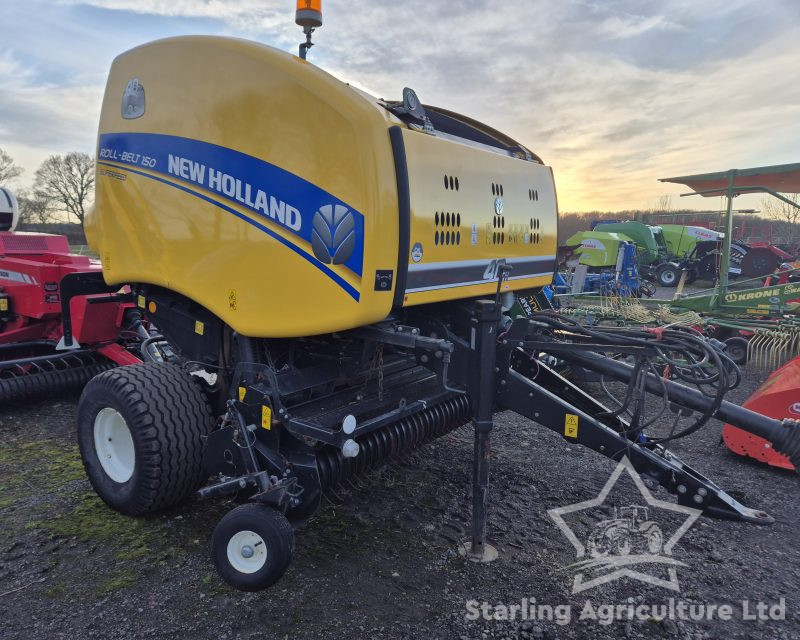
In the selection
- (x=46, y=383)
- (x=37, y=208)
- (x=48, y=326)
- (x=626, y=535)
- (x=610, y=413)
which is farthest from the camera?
(x=37, y=208)

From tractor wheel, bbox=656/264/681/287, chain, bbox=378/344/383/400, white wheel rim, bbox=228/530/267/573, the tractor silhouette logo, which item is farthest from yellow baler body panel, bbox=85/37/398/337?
tractor wheel, bbox=656/264/681/287

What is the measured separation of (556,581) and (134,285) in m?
3.03

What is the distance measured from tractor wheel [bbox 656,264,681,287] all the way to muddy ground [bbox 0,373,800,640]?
16763mm

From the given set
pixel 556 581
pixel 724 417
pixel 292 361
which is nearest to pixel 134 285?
pixel 292 361

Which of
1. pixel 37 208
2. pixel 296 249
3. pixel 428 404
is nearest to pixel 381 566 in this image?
pixel 428 404

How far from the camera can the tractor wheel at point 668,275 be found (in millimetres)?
19344

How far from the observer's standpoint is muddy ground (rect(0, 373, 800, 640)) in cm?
251

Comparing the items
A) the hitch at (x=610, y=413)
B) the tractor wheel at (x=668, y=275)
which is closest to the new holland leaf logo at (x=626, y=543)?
the hitch at (x=610, y=413)

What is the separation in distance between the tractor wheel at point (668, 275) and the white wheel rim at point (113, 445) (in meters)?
19.4

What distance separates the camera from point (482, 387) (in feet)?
9.45

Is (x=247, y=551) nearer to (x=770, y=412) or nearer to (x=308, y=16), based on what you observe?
(x=308, y=16)

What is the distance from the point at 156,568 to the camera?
2.85 meters

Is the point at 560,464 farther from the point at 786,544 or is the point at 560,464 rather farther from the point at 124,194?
the point at 124,194

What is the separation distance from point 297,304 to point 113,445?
161 centimetres
